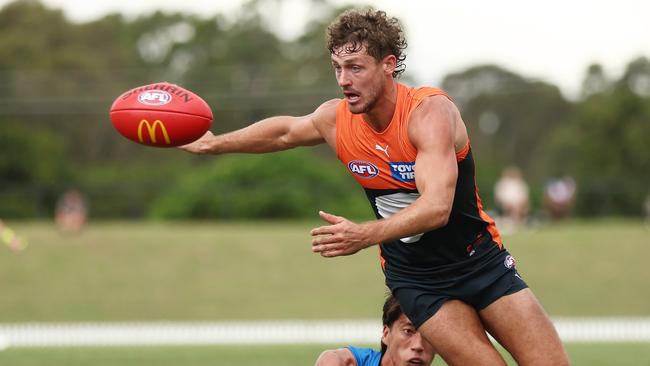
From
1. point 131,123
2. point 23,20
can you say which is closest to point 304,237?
point 131,123

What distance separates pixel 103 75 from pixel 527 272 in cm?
2834

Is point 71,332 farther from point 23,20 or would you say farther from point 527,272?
point 23,20

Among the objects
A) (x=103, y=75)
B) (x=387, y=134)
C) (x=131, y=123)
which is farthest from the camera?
(x=103, y=75)

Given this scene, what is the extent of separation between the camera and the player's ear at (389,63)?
5.84m

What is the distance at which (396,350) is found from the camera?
239 inches

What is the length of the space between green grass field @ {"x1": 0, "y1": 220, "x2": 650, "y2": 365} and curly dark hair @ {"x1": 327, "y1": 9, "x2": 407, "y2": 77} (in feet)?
47.5

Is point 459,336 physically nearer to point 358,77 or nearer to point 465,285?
point 465,285

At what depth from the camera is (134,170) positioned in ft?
165

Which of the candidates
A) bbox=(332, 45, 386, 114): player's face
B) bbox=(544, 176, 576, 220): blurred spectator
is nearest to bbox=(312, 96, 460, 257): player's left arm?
bbox=(332, 45, 386, 114): player's face

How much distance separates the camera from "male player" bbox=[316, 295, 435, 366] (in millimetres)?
6005

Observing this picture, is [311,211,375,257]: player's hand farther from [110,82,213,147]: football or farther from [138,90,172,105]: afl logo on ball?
[138,90,172,105]: afl logo on ball

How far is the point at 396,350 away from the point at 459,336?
40 centimetres

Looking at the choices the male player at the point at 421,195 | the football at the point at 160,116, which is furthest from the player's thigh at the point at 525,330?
the football at the point at 160,116

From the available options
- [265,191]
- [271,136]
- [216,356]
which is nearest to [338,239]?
[271,136]
